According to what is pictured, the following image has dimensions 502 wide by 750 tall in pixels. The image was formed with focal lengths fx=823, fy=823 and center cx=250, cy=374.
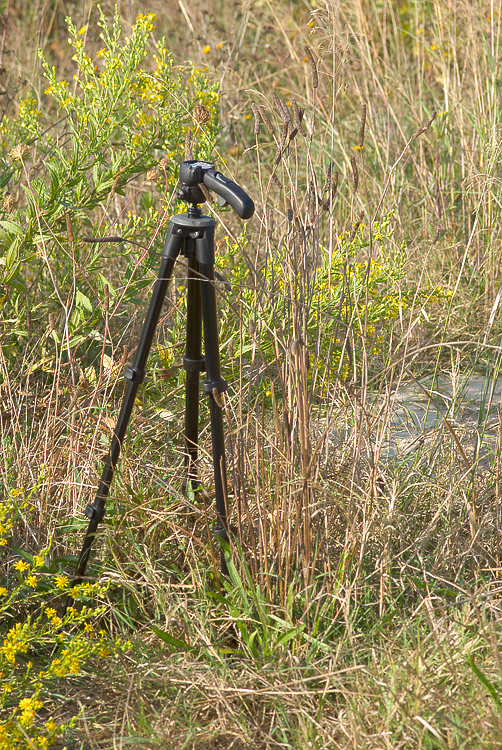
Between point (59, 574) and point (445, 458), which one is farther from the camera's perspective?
point (445, 458)

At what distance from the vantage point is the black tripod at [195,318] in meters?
1.69

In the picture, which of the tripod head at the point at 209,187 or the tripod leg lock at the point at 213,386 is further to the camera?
the tripod leg lock at the point at 213,386

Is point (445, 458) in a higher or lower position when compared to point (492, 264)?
lower

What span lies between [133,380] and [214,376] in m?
0.19

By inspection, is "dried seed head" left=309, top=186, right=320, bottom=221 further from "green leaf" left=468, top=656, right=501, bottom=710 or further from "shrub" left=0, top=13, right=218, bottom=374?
"green leaf" left=468, top=656, right=501, bottom=710

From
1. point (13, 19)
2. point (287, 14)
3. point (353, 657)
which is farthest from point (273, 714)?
point (13, 19)

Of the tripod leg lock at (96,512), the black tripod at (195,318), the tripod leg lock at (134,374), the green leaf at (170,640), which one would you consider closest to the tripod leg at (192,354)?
the black tripod at (195,318)

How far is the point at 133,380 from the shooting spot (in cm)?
187

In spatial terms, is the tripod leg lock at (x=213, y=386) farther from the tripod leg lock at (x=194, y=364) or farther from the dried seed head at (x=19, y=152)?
the dried seed head at (x=19, y=152)

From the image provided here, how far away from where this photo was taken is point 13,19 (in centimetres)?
547

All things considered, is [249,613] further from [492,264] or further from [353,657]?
[492,264]

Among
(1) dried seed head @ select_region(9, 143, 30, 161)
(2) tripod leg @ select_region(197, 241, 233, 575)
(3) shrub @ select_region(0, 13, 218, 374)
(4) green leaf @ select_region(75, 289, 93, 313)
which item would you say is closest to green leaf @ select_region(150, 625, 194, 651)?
(2) tripod leg @ select_region(197, 241, 233, 575)

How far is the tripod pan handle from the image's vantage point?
5.14 ft

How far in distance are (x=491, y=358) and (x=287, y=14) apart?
304 centimetres
